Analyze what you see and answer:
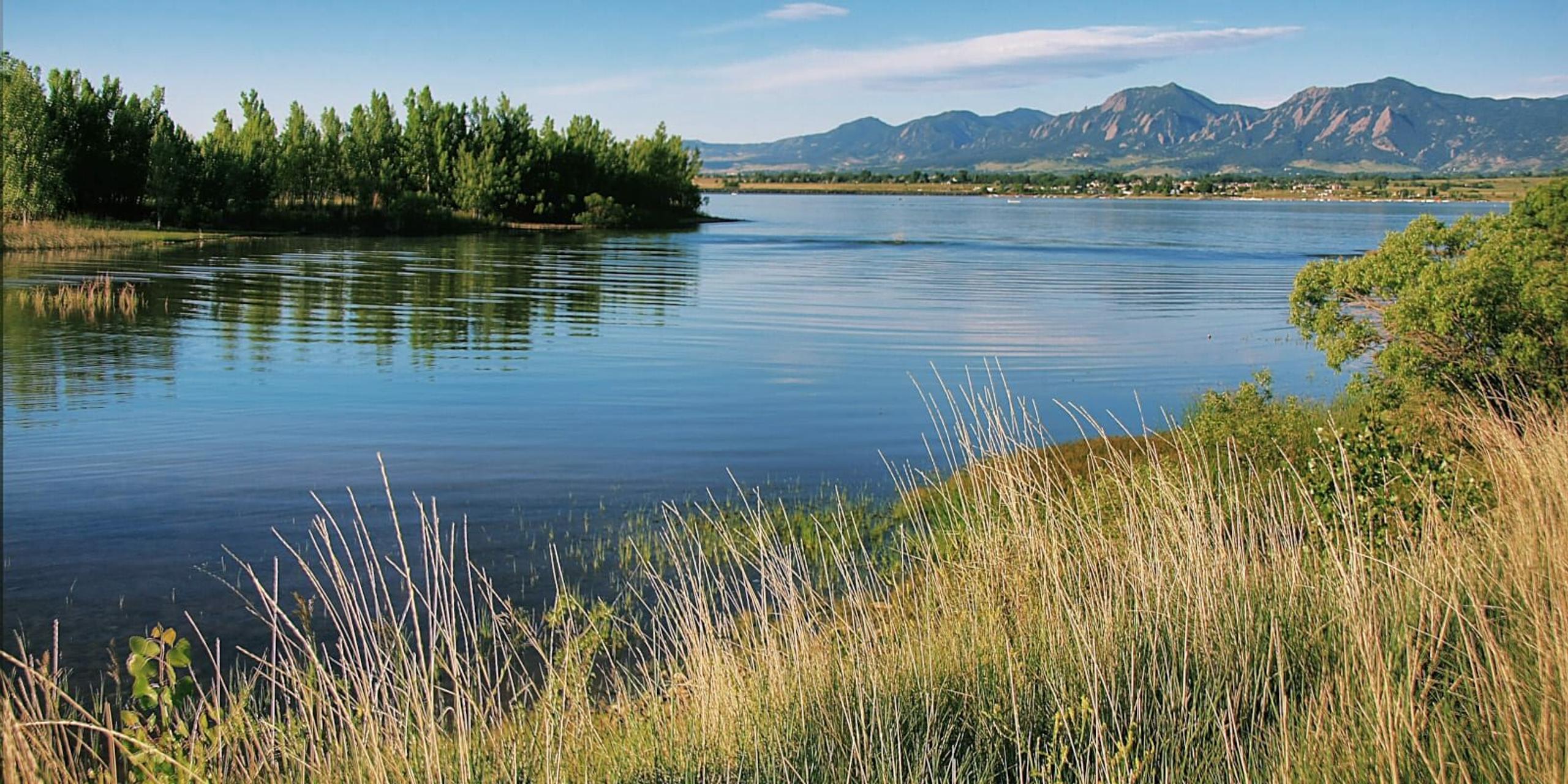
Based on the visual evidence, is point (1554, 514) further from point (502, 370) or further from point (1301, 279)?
point (502, 370)

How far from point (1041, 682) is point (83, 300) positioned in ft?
124

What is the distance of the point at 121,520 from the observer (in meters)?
14.1

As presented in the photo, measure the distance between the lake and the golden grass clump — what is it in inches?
30.7

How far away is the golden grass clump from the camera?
113ft

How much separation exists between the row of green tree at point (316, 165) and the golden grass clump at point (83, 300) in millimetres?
30961

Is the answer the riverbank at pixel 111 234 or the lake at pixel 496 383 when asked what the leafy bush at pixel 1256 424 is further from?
the riverbank at pixel 111 234

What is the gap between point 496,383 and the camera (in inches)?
1012

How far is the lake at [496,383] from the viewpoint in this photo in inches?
556

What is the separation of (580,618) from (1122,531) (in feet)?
16.5

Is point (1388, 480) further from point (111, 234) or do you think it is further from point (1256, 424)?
point (111, 234)

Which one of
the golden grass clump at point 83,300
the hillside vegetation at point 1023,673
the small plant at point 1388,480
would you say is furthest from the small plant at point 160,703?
the golden grass clump at point 83,300

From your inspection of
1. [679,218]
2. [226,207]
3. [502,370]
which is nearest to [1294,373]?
[502,370]

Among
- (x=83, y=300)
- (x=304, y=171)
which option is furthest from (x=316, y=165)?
(x=83, y=300)

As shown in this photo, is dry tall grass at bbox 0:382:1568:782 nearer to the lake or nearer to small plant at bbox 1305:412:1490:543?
small plant at bbox 1305:412:1490:543
